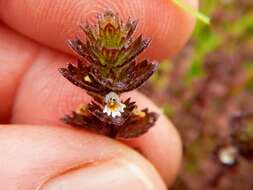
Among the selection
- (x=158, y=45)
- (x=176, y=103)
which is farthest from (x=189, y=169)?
(x=158, y=45)

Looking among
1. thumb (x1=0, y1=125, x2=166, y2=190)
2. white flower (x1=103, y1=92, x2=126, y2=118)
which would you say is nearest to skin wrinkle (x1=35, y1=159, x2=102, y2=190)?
thumb (x1=0, y1=125, x2=166, y2=190)

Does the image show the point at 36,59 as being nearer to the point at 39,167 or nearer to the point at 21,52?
the point at 21,52

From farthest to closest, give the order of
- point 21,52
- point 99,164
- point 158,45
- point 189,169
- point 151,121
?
point 189,169
point 21,52
point 158,45
point 151,121
point 99,164

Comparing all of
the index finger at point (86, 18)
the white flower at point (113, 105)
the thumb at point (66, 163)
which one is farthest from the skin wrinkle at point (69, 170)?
the index finger at point (86, 18)

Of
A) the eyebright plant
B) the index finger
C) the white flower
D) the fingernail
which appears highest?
the index finger

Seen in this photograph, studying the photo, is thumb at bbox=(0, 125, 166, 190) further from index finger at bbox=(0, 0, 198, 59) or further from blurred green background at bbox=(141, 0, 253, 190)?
blurred green background at bbox=(141, 0, 253, 190)

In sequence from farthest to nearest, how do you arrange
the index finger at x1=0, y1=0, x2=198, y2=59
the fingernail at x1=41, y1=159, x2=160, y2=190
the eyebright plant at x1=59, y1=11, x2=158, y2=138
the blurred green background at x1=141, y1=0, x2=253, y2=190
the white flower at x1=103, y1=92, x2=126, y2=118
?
the blurred green background at x1=141, y1=0, x2=253, y2=190 < the index finger at x1=0, y1=0, x2=198, y2=59 < the fingernail at x1=41, y1=159, x2=160, y2=190 < the white flower at x1=103, y1=92, x2=126, y2=118 < the eyebright plant at x1=59, y1=11, x2=158, y2=138

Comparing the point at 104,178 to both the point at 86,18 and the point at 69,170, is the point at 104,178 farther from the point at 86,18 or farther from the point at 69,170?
the point at 86,18
